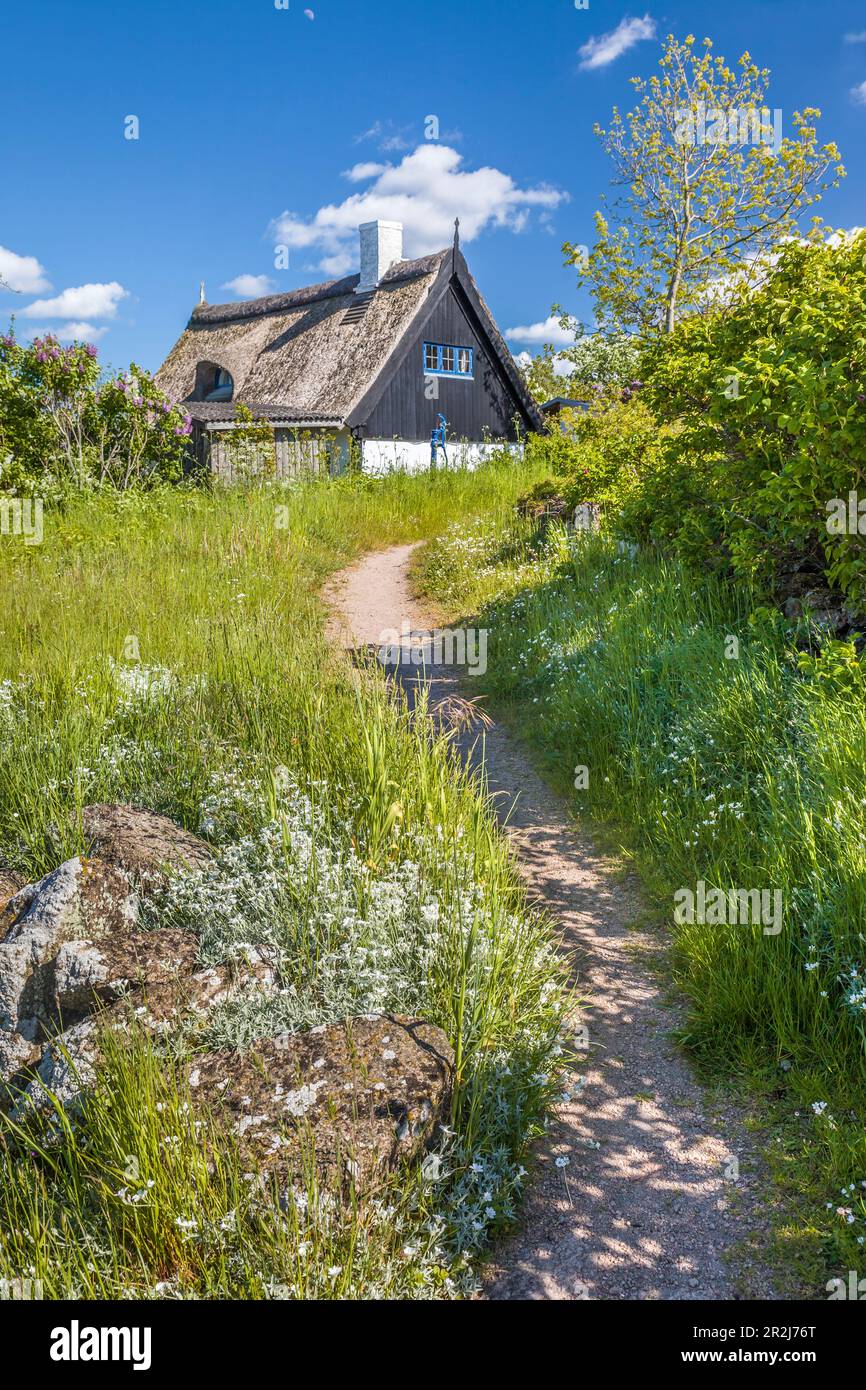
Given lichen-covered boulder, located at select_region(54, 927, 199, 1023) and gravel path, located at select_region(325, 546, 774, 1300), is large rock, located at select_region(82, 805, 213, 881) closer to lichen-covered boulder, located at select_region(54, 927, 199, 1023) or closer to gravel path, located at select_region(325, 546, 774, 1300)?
lichen-covered boulder, located at select_region(54, 927, 199, 1023)

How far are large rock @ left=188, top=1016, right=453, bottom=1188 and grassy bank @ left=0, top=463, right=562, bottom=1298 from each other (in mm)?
95

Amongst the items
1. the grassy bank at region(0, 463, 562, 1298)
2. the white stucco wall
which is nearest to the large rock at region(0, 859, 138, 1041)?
the grassy bank at region(0, 463, 562, 1298)

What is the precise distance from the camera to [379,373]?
2202cm

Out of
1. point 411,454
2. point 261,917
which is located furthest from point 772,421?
point 411,454

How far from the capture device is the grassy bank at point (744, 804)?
3.17 metres

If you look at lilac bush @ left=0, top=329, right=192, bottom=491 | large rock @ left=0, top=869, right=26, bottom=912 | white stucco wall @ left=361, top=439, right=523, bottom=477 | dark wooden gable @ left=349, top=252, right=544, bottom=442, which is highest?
dark wooden gable @ left=349, top=252, right=544, bottom=442

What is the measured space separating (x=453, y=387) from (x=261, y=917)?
2258 centimetres

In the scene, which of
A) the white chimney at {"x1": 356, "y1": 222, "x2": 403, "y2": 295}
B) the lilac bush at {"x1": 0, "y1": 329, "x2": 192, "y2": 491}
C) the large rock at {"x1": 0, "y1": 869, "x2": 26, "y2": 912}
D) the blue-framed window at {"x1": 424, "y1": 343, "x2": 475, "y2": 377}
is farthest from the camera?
the white chimney at {"x1": 356, "y1": 222, "x2": 403, "y2": 295}

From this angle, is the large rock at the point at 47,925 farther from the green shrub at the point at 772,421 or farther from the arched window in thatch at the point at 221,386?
the arched window in thatch at the point at 221,386

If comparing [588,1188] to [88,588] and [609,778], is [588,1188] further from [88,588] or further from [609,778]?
[88,588]

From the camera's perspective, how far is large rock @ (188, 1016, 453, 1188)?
111 inches

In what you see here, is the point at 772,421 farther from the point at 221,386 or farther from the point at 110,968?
the point at 221,386

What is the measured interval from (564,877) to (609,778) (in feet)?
3.19

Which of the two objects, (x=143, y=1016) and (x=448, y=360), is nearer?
(x=143, y=1016)
